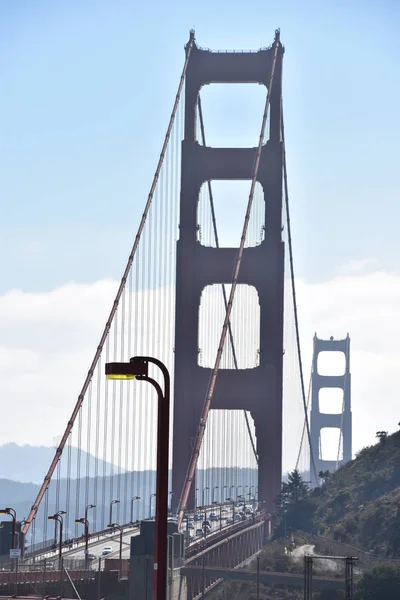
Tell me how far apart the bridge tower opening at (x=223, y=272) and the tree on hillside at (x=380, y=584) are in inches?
921

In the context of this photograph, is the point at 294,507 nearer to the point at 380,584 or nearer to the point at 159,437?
the point at 380,584

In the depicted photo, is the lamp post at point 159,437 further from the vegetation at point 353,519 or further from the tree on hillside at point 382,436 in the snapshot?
the tree on hillside at point 382,436

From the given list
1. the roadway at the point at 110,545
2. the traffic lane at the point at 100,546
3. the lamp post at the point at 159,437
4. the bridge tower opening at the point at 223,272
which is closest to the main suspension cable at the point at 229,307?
the bridge tower opening at the point at 223,272

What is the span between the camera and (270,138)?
220ft

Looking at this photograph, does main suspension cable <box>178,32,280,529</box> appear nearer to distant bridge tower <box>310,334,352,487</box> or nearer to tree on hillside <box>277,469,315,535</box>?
tree on hillside <box>277,469,315,535</box>

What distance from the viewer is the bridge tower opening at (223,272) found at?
63.5 meters

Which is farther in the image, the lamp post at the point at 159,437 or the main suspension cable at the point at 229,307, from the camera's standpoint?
the main suspension cable at the point at 229,307

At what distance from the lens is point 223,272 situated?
63750mm

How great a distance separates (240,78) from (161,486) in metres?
50.1

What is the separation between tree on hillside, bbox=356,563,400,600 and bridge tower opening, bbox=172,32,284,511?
23.4 metres

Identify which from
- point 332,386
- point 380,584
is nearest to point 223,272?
point 380,584

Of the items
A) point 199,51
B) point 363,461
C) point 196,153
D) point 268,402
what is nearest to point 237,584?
point 268,402

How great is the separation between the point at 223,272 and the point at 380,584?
27132 millimetres

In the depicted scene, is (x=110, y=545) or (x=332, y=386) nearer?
(x=110, y=545)
